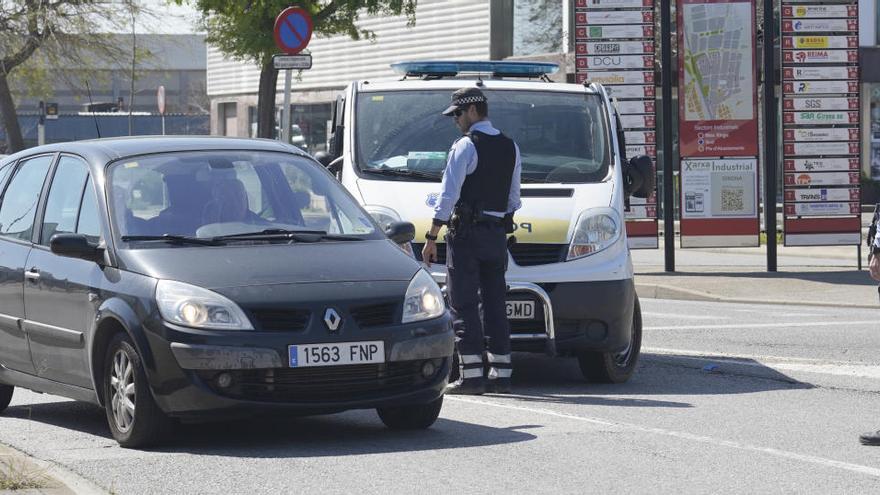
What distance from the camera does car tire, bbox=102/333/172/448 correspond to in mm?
7953

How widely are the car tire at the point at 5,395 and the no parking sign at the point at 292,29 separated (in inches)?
358

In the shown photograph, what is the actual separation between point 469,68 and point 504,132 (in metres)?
1.00

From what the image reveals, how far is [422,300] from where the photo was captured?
27.4 ft

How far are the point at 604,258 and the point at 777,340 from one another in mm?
3537

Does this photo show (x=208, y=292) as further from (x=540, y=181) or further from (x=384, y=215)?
(x=540, y=181)

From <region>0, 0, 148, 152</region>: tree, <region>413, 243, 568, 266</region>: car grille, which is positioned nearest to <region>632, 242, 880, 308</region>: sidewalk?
<region>413, 243, 568, 266</region>: car grille

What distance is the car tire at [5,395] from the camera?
986 cm

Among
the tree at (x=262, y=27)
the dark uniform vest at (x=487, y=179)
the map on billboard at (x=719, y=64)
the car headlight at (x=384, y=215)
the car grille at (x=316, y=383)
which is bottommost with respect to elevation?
the car grille at (x=316, y=383)

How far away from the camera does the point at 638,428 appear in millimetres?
8805

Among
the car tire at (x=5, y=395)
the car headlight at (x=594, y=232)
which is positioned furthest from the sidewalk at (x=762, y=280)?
the car tire at (x=5, y=395)

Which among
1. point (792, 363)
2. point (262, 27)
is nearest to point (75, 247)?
point (792, 363)

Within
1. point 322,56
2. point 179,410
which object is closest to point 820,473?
point 179,410

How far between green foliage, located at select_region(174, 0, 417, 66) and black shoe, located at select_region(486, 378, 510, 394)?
19714 millimetres

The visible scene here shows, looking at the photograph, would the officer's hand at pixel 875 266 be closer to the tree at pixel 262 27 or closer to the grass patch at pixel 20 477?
the grass patch at pixel 20 477
